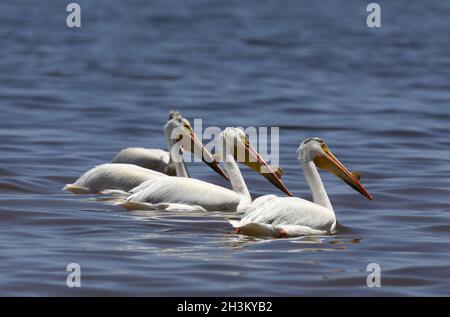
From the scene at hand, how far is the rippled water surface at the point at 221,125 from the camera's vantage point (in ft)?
23.3

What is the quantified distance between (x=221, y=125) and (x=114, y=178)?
18.3 ft

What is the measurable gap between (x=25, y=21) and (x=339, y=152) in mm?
19824

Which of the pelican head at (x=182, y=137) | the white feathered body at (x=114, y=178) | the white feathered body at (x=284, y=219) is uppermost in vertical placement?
the pelican head at (x=182, y=137)

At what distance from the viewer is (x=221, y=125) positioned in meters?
15.2

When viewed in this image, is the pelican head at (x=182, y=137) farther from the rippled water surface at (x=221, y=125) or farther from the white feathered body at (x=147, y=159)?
the rippled water surface at (x=221, y=125)

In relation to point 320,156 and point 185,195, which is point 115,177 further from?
point 320,156

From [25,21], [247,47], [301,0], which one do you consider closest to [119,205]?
[247,47]

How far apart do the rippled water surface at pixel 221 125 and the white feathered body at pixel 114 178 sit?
0.20 metres

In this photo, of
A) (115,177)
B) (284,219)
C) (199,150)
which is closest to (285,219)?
(284,219)

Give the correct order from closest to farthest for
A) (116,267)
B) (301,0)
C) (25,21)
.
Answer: (116,267)
(25,21)
(301,0)

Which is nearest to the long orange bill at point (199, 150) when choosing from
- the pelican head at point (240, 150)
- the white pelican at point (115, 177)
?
the white pelican at point (115, 177)

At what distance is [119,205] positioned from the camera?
30.2ft

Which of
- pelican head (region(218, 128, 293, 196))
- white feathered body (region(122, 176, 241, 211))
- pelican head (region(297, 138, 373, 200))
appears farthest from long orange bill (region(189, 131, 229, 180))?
pelican head (region(297, 138, 373, 200))
